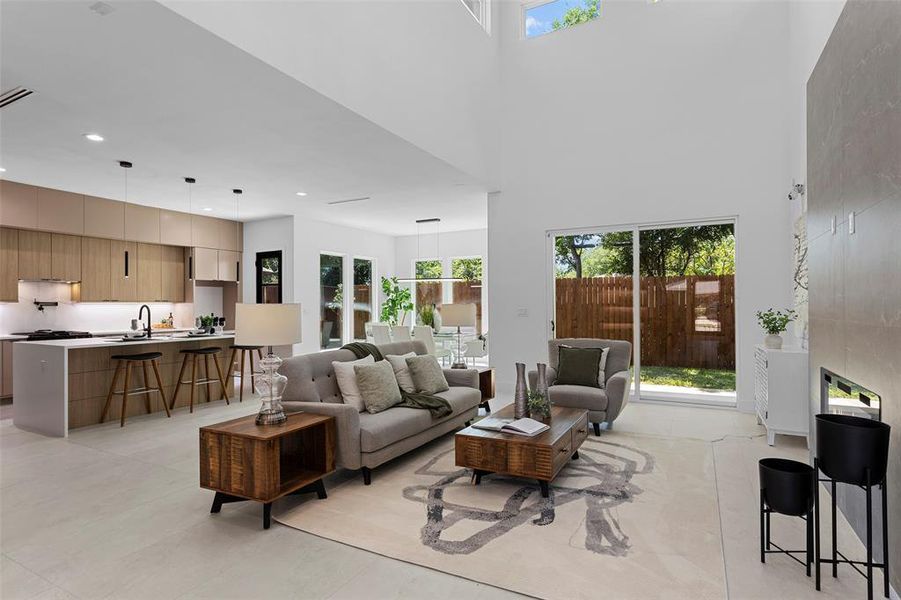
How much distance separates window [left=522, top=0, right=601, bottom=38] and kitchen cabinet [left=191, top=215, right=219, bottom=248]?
5.95m

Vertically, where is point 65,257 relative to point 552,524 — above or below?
above

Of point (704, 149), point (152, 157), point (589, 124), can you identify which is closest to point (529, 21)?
point (589, 124)

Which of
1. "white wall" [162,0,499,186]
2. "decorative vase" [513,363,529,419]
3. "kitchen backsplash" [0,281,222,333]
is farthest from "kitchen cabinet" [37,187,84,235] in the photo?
"decorative vase" [513,363,529,419]

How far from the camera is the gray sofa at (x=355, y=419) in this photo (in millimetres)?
3449

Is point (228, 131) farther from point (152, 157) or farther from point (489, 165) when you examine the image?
point (489, 165)

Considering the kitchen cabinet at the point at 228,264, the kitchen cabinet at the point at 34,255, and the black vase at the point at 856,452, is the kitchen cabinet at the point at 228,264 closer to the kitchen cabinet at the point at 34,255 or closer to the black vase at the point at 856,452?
the kitchen cabinet at the point at 34,255

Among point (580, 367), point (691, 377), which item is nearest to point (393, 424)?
point (580, 367)

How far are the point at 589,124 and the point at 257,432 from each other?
18.6ft

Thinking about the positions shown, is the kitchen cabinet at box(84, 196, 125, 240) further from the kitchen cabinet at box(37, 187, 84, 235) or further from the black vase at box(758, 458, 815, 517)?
the black vase at box(758, 458, 815, 517)

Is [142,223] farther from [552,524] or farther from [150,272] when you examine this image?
[552,524]

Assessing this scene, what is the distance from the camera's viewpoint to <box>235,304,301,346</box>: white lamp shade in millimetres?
3145

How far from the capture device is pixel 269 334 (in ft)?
10.5

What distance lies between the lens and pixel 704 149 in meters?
6.06

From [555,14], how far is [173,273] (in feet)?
23.7
